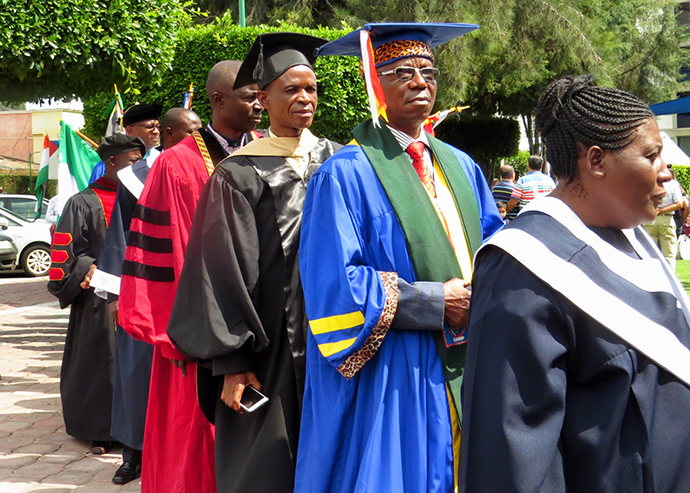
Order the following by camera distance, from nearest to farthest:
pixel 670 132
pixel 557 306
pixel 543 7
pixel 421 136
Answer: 1. pixel 557 306
2. pixel 421 136
3. pixel 543 7
4. pixel 670 132

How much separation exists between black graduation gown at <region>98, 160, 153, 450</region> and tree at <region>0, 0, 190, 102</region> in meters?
2.52

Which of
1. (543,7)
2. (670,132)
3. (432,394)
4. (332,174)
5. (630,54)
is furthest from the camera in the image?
(670,132)

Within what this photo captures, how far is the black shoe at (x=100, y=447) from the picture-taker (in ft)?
17.9

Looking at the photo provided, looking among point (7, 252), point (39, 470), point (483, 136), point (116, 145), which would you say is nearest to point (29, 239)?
point (7, 252)

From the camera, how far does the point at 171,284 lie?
381 cm

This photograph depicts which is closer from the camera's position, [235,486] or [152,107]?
[235,486]

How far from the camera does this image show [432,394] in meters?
2.56

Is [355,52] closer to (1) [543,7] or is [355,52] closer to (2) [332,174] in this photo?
(2) [332,174]

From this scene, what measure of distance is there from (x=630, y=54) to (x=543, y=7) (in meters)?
10.2

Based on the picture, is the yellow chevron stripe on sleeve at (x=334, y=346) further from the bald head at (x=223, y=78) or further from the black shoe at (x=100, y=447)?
the black shoe at (x=100, y=447)

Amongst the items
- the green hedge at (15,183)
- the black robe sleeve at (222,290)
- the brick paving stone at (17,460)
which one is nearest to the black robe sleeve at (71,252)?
the brick paving stone at (17,460)

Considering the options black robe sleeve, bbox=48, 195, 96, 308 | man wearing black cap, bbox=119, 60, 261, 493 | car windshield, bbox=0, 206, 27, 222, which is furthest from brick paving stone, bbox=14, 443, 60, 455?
car windshield, bbox=0, 206, 27, 222

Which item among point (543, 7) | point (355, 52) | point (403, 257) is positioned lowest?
point (403, 257)

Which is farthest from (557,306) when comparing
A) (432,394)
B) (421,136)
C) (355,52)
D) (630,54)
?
(630,54)
